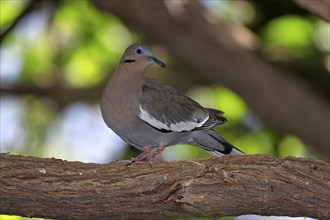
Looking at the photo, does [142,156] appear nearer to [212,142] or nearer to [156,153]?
[156,153]

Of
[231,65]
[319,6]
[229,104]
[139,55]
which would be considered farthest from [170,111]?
[229,104]

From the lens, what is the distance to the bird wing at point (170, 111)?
4.68 meters

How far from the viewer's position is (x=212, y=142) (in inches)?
197

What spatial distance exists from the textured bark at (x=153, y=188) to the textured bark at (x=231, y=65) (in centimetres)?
242

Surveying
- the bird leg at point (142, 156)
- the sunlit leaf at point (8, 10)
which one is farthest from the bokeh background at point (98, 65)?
the bird leg at point (142, 156)

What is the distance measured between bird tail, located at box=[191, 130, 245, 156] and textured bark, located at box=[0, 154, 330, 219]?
647 millimetres

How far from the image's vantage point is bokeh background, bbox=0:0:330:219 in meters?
7.18

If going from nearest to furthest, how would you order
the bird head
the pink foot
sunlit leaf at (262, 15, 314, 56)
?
the pink foot < the bird head < sunlit leaf at (262, 15, 314, 56)

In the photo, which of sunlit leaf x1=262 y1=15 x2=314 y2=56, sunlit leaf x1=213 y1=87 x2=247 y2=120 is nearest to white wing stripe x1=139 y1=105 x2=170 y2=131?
sunlit leaf x1=262 y1=15 x2=314 y2=56

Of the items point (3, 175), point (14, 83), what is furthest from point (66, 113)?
point (3, 175)

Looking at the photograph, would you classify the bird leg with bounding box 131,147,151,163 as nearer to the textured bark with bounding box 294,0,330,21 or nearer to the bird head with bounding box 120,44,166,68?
the bird head with bounding box 120,44,166,68

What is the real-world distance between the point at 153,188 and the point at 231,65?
2.69 metres

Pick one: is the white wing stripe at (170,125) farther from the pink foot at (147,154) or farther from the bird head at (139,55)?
the bird head at (139,55)

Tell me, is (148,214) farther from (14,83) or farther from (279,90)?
(14,83)
